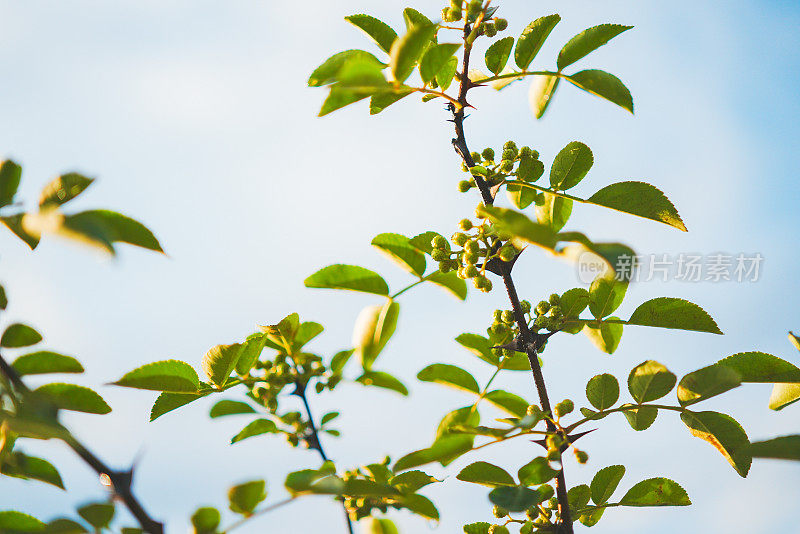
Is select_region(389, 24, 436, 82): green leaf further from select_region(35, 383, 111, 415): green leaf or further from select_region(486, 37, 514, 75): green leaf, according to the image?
select_region(35, 383, 111, 415): green leaf

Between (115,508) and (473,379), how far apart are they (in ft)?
3.76

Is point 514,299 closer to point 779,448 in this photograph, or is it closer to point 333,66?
point 779,448

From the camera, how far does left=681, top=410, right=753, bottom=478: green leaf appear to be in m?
1.69

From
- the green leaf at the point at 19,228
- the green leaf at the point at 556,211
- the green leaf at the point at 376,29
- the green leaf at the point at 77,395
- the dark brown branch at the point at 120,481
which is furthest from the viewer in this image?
the green leaf at the point at 556,211

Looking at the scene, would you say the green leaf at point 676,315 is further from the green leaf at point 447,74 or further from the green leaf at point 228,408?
the green leaf at point 228,408

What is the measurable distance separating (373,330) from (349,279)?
0.23 meters

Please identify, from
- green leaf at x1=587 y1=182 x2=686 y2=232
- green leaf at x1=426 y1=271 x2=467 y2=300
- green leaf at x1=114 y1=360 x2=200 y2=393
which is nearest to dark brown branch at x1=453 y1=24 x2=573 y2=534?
green leaf at x1=426 y1=271 x2=467 y2=300

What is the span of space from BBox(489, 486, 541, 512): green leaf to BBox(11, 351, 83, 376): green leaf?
3.75ft

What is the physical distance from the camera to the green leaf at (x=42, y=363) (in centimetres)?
149

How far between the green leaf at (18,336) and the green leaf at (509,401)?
1332 millimetres

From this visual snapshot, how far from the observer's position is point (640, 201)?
1.81 meters

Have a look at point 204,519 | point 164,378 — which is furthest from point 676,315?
point 164,378

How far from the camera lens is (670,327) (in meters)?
1.84

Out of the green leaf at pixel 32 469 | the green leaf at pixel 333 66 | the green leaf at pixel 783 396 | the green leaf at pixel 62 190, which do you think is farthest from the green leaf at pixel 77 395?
the green leaf at pixel 783 396
